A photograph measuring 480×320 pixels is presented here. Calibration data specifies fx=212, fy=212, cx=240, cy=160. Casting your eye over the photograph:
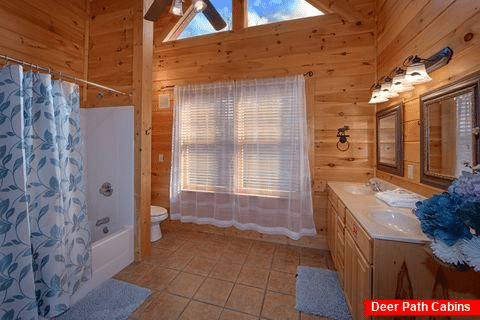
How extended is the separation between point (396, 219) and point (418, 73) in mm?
1019

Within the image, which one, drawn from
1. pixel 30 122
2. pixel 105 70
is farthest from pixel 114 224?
pixel 105 70

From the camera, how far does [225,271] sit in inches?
84.4

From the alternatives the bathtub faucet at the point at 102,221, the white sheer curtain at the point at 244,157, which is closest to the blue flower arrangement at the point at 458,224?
the white sheer curtain at the point at 244,157

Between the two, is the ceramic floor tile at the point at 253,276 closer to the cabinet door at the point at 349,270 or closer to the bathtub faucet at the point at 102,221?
the cabinet door at the point at 349,270

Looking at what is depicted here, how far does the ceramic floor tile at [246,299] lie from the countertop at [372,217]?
1.04 meters

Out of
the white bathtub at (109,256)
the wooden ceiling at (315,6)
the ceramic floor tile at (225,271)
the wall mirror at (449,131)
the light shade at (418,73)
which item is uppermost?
the wooden ceiling at (315,6)

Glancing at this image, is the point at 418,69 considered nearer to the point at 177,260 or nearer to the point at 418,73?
the point at 418,73

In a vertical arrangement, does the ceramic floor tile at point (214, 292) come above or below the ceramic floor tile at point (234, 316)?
above

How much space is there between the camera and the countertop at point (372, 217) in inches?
44.1

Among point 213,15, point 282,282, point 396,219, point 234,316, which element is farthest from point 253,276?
point 213,15

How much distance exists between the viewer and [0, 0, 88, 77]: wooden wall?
6.23 ft

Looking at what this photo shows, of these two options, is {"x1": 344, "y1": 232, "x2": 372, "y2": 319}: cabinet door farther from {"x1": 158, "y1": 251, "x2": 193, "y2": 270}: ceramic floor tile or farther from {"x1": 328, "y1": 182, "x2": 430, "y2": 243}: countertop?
{"x1": 158, "y1": 251, "x2": 193, "y2": 270}: ceramic floor tile

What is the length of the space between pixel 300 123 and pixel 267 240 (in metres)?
1.58

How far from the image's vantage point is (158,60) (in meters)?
3.24
